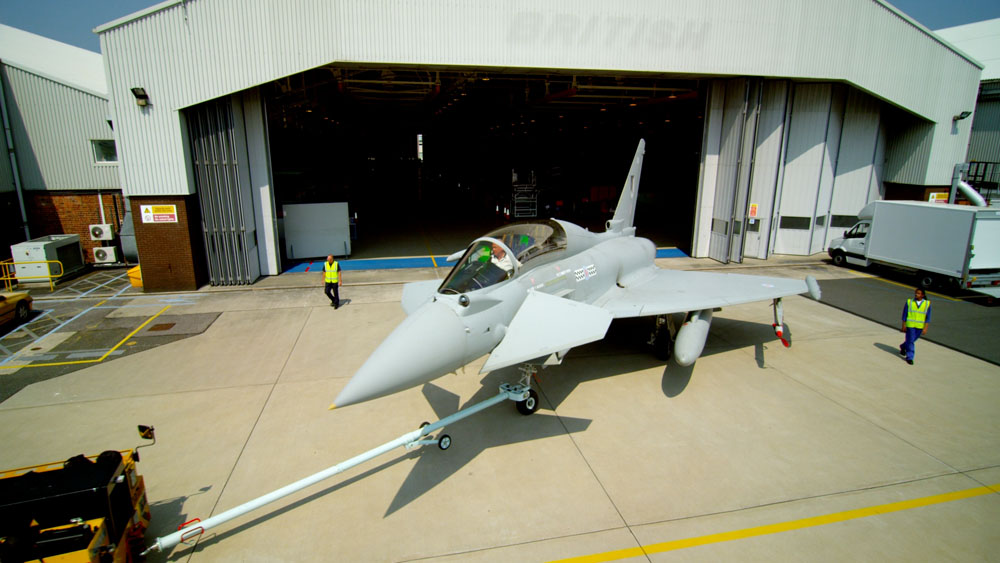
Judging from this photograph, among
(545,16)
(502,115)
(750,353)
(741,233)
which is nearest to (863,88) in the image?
(741,233)

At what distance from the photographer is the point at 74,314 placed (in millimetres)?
13781

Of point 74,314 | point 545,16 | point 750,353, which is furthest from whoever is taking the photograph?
point 545,16

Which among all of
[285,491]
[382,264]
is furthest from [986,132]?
[285,491]

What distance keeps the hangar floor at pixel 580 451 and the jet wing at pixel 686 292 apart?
1.37 meters

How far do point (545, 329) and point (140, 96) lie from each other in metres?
14.5

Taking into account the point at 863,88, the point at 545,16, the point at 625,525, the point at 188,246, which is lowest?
the point at 625,525

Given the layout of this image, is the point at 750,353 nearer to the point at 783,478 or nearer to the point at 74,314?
the point at 783,478

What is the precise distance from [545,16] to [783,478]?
46.5ft

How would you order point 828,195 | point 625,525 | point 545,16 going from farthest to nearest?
1. point 828,195
2. point 545,16
3. point 625,525

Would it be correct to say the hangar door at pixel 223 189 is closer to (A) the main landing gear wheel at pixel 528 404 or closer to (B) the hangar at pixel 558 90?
(B) the hangar at pixel 558 90

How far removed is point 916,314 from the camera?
401 inches

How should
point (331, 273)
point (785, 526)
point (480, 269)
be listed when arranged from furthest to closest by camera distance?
point (331, 273), point (480, 269), point (785, 526)

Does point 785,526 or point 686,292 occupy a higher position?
point 686,292

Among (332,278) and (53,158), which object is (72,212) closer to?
(53,158)
